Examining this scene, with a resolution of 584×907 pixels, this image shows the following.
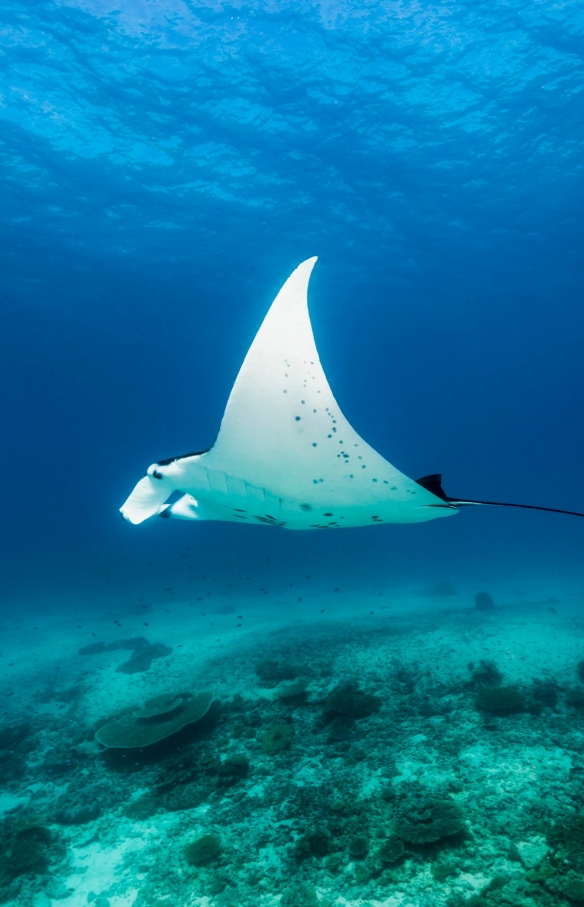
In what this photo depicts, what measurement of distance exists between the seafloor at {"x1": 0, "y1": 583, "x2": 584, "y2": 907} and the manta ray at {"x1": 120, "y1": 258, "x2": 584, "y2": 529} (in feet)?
9.65

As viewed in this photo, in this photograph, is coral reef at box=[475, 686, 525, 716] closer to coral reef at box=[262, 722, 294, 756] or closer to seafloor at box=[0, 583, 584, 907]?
seafloor at box=[0, 583, 584, 907]

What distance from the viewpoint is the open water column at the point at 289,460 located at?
375 centimetres

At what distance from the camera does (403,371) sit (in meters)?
57.5

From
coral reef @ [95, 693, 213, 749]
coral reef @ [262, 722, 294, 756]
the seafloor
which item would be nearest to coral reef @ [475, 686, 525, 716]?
the seafloor

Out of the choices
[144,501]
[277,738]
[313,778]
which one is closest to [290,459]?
[144,501]

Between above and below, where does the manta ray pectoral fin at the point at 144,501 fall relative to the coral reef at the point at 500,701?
above

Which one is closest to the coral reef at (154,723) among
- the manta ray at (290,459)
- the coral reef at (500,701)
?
the coral reef at (500,701)

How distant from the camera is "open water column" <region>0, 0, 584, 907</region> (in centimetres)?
375

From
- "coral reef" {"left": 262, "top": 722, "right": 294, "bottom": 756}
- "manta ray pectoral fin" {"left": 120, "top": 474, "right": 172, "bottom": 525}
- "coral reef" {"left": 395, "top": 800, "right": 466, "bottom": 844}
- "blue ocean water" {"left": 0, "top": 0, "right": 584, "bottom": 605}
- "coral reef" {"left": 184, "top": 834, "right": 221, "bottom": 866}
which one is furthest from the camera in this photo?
"blue ocean water" {"left": 0, "top": 0, "right": 584, "bottom": 605}

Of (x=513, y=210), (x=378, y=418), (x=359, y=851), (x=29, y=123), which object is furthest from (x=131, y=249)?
(x=378, y=418)

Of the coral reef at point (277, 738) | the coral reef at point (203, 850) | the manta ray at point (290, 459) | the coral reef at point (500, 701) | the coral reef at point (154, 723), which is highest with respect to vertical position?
the manta ray at point (290, 459)

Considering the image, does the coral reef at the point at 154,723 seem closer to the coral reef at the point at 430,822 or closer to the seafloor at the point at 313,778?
the seafloor at the point at 313,778

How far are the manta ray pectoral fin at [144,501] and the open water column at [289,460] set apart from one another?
0.03 meters

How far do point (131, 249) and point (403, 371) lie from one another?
137 ft
